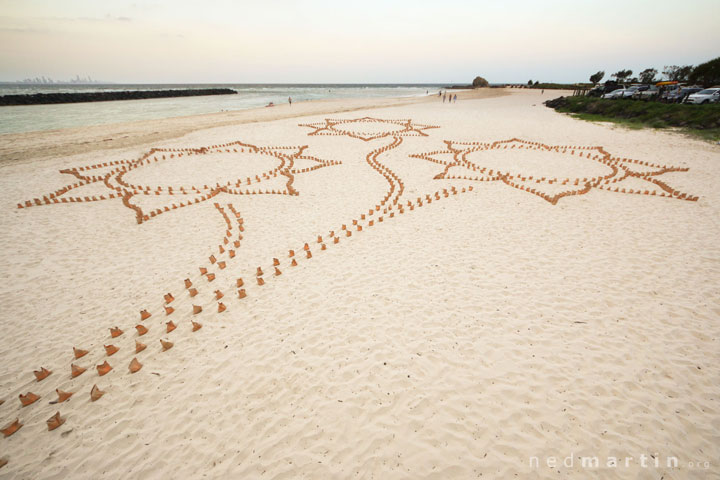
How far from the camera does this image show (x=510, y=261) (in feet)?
24.9

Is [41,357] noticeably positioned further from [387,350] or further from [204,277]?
[387,350]

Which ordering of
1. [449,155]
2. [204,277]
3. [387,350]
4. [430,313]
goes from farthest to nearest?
1. [449,155]
2. [204,277]
3. [430,313]
4. [387,350]

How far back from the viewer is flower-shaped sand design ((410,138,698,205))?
12.5m

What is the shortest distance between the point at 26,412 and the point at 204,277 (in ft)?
12.0

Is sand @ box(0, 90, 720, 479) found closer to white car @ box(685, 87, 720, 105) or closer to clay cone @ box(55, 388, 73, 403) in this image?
clay cone @ box(55, 388, 73, 403)

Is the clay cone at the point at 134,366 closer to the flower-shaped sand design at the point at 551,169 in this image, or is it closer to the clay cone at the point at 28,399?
the clay cone at the point at 28,399

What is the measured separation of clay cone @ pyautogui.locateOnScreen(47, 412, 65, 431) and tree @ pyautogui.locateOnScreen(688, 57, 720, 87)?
85.5 m

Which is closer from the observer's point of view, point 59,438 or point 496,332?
point 59,438

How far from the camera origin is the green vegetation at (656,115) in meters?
21.8

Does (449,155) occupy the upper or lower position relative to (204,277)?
upper

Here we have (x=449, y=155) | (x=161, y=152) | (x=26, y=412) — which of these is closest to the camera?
(x=26, y=412)

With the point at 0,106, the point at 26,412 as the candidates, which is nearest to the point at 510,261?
the point at 26,412

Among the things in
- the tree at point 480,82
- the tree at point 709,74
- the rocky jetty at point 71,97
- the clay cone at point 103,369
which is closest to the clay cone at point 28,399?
the clay cone at point 103,369

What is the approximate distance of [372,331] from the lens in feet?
18.3
